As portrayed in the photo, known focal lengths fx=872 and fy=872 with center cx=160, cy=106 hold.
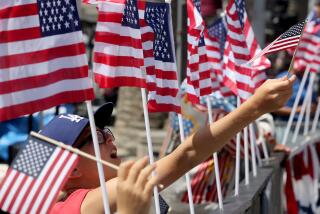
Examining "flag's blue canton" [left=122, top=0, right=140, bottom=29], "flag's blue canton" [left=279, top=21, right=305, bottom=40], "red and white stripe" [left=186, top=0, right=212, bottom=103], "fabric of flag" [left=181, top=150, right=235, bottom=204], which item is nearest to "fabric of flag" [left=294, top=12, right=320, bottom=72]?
"fabric of flag" [left=181, top=150, right=235, bottom=204]

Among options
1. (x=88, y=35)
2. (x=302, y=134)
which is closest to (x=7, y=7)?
(x=302, y=134)

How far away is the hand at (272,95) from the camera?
11.0 ft

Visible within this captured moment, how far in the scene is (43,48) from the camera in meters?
3.86

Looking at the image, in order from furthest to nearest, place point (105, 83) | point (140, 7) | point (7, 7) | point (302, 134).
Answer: point (302, 134) → point (140, 7) → point (105, 83) → point (7, 7)

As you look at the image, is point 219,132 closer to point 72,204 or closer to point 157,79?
point 72,204

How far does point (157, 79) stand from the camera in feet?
17.2

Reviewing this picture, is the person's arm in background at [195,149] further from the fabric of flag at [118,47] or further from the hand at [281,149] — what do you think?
the hand at [281,149]

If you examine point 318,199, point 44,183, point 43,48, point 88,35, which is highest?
point 43,48

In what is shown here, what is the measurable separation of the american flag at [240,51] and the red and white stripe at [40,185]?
3.34m

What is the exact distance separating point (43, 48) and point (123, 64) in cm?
67

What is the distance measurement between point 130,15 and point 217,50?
315 cm

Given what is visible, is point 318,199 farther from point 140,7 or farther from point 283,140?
point 140,7

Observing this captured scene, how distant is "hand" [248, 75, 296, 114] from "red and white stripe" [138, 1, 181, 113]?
1808mm

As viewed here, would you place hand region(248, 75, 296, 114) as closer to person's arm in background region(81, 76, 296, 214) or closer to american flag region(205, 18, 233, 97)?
person's arm in background region(81, 76, 296, 214)
